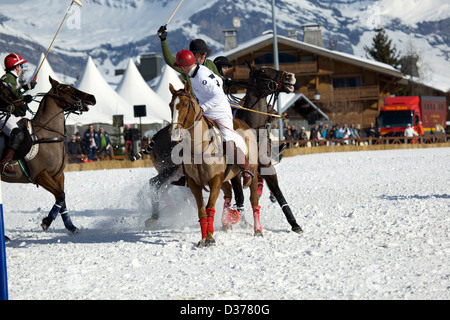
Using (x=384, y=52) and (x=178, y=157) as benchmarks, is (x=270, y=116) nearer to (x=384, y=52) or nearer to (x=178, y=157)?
(x=178, y=157)

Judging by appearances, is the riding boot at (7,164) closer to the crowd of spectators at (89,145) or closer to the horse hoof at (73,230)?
the horse hoof at (73,230)

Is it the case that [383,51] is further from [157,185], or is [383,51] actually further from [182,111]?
[182,111]

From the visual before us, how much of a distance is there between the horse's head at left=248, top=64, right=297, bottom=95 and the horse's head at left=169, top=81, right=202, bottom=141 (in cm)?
232

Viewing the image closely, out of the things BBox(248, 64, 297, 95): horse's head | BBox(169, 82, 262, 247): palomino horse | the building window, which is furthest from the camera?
the building window

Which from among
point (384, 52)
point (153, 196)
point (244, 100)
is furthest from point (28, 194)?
point (384, 52)

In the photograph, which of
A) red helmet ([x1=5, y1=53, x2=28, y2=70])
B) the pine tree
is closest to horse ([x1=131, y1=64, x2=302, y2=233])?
red helmet ([x1=5, y1=53, x2=28, y2=70])

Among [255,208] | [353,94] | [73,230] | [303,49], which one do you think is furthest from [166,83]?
[255,208]

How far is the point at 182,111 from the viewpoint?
9.37 meters

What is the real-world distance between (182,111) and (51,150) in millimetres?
3214

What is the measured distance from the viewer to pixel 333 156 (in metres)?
32.3

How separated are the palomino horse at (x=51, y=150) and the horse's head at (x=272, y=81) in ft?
9.06

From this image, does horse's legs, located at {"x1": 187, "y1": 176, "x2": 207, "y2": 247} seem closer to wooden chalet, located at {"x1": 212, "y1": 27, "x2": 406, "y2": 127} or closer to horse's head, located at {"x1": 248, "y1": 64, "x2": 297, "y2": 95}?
horse's head, located at {"x1": 248, "y1": 64, "x2": 297, "y2": 95}

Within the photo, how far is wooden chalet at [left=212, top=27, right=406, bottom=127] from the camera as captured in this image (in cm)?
6231
